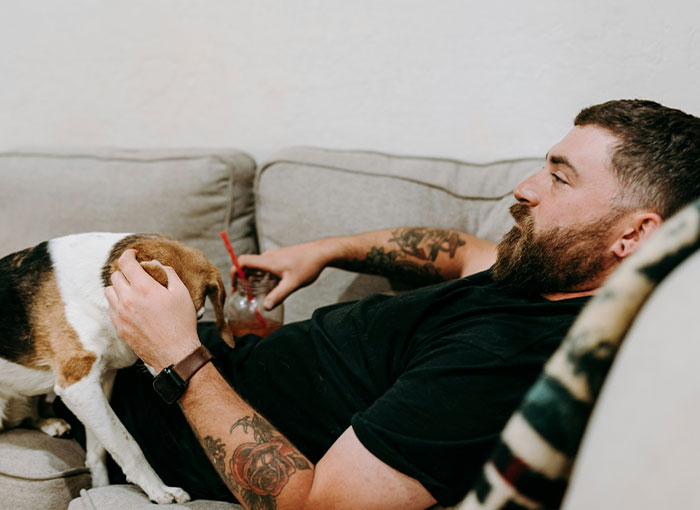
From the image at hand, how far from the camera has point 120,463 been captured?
132 centimetres

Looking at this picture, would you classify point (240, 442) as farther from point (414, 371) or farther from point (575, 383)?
point (575, 383)

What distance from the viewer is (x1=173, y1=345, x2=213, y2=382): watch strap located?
121 cm

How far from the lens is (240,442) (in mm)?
1113

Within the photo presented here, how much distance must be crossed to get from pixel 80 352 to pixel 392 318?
0.76 meters

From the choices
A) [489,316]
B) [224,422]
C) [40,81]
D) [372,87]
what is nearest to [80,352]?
[224,422]

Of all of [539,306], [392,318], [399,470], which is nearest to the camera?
[399,470]

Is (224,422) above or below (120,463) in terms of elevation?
above

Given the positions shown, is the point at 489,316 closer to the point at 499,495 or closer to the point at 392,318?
the point at 392,318

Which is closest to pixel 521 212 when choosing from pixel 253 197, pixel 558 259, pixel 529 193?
pixel 529 193

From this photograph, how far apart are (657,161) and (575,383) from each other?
0.83 meters

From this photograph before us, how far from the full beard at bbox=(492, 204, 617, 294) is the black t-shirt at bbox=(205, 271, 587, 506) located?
4 cm

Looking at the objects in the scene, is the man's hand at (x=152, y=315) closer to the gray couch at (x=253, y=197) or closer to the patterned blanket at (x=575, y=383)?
the gray couch at (x=253, y=197)

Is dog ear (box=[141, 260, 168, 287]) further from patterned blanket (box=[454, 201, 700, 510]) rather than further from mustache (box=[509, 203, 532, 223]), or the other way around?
patterned blanket (box=[454, 201, 700, 510])

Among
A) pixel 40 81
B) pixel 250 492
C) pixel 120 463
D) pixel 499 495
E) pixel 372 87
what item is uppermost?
pixel 372 87
